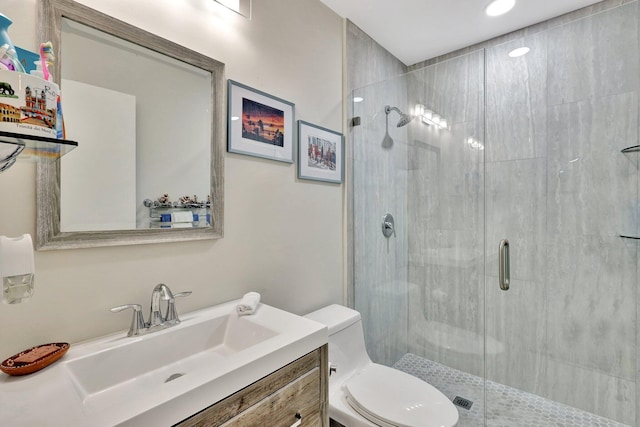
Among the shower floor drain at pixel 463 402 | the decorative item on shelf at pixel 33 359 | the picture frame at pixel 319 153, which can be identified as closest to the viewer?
the decorative item on shelf at pixel 33 359

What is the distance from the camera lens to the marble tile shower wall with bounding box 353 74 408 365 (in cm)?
198

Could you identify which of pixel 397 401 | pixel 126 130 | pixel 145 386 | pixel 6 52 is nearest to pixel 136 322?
pixel 145 386

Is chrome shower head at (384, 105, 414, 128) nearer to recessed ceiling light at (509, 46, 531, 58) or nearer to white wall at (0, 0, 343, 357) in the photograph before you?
white wall at (0, 0, 343, 357)

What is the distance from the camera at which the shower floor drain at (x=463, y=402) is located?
1730mm

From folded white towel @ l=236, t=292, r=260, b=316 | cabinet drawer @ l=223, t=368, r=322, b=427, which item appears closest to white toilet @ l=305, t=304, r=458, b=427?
cabinet drawer @ l=223, t=368, r=322, b=427

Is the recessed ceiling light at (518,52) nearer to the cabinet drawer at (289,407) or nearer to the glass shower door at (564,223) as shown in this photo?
the glass shower door at (564,223)

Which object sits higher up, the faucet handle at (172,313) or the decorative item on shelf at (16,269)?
the decorative item on shelf at (16,269)

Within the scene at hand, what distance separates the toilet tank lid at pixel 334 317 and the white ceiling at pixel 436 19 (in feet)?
5.81

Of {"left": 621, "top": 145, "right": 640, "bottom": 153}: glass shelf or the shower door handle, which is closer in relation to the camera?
{"left": 621, "top": 145, "right": 640, "bottom": 153}: glass shelf

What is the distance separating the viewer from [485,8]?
1788mm

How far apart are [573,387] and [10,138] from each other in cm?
273

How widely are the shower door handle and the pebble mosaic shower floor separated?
0.59 m

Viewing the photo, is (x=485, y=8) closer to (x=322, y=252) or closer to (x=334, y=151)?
(x=334, y=151)

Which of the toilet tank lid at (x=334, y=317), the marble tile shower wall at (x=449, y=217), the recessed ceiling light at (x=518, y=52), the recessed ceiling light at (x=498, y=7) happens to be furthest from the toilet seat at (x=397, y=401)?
the recessed ceiling light at (x=498, y=7)
